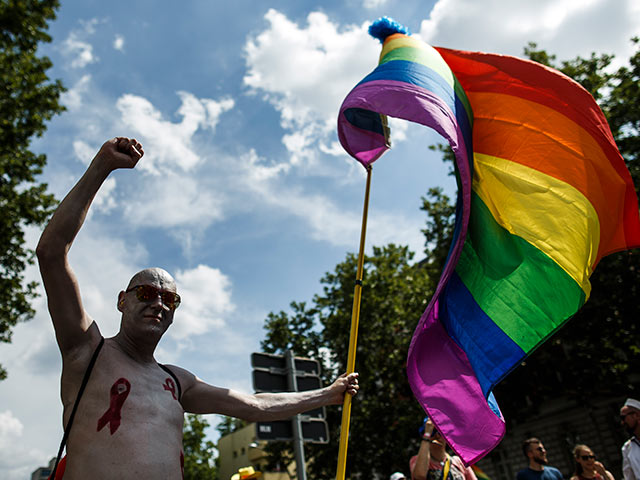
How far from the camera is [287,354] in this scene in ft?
21.6

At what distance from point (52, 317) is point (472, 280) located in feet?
10.5

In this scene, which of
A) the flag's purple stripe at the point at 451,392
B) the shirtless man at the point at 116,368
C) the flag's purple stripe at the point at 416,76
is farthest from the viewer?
the flag's purple stripe at the point at 416,76

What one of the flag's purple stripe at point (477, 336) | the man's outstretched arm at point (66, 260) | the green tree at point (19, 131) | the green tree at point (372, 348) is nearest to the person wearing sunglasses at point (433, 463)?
the flag's purple stripe at point (477, 336)

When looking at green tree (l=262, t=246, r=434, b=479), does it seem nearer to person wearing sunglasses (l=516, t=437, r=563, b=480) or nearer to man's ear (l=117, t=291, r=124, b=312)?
person wearing sunglasses (l=516, t=437, r=563, b=480)

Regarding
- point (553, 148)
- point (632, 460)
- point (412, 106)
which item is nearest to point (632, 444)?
point (632, 460)

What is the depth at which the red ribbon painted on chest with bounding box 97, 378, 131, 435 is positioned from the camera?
6.42ft

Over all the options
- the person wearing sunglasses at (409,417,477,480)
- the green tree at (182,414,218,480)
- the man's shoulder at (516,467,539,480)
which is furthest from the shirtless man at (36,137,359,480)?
the green tree at (182,414,218,480)

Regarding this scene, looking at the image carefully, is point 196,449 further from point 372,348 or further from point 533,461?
point 533,461

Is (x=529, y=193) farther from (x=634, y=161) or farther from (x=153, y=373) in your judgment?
(x=634, y=161)

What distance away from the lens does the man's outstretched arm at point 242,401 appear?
252 cm

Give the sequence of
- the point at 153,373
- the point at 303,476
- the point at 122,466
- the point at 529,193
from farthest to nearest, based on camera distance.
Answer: the point at 303,476 < the point at 529,193 < the point at 153,373 < the point at 122,466

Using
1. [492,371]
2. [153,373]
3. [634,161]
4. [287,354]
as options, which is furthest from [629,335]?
[153,373]

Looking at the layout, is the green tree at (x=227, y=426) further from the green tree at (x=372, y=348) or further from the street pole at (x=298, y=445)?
the street pole at (x=298, y=445)

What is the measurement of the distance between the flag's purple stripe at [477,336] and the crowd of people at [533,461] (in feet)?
3.44
